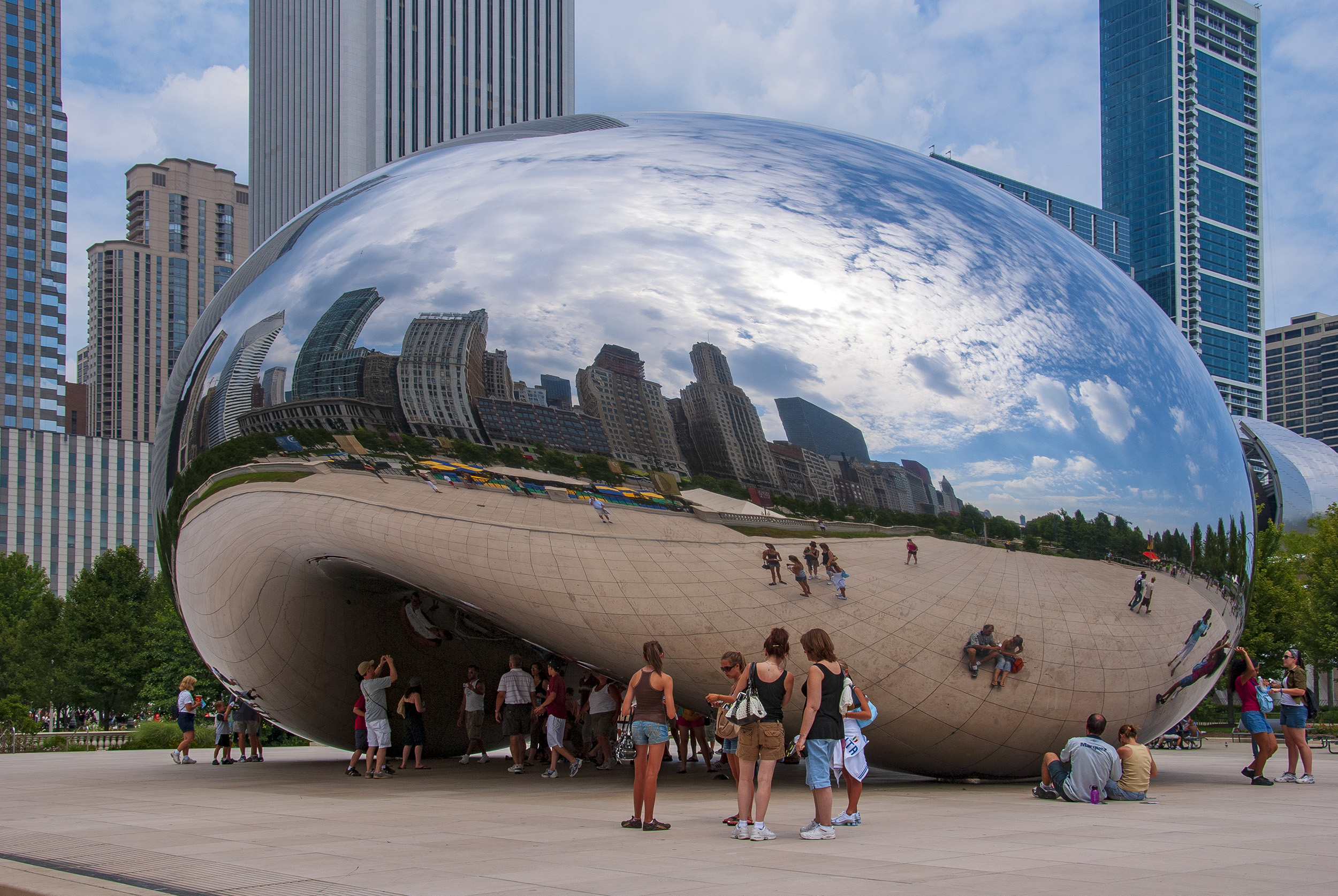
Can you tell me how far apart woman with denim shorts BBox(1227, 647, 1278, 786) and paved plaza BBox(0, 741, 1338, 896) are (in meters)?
0.33

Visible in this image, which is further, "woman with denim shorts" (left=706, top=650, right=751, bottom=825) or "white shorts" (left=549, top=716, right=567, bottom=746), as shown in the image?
"white shorts" (left=549, top=716, right=567, bottom=746)

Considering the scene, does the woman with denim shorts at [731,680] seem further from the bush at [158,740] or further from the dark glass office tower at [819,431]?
the bush at [158,740]

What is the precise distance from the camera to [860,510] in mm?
9086

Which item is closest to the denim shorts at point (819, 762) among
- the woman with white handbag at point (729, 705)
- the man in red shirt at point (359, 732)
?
the woman with white handbag at point (729, 705)

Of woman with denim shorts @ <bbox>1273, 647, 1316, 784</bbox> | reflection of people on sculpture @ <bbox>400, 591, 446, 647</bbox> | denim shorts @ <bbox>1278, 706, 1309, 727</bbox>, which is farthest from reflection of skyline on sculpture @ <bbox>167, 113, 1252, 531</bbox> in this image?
reflection of people on sculpture @ <bbox>400, 591, 446, 647</bbox>

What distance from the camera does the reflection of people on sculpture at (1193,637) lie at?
10555 millimetres

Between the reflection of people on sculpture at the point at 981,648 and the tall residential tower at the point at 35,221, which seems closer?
the reflection of people on sculpture at the point at 981,648

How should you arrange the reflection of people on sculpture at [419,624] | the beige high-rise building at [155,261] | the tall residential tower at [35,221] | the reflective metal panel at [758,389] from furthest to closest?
the beige high-rise building at [155,261] < the tall residential tower at [35,221] < the reflection of people on sculpture at [419,624] < the reflective metal panel at [758,389]

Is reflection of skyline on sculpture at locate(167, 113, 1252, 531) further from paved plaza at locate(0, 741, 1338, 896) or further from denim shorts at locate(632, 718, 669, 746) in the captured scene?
paved plaza at locate(0, 741, 1338, 896)

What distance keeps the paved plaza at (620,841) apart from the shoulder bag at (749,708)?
731 mm

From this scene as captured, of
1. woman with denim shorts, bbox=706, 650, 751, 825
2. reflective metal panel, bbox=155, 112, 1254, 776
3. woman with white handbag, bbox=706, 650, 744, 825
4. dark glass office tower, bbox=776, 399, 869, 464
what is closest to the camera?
woman with white handbag, bbox=706, 650, 744, 825

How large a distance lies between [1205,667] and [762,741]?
556 centimetres

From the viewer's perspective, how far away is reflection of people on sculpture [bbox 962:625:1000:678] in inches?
373

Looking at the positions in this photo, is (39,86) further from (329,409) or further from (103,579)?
(329,409)
